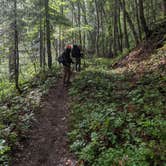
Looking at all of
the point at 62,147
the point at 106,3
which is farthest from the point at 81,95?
the point at 106,3

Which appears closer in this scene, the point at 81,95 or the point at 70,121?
the point at 70,121

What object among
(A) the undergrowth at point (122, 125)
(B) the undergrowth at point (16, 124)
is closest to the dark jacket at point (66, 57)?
(B) the undergrowth at point (16, 124)

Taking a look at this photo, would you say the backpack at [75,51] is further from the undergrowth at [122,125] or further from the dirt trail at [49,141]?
the dirt trail at [49,141]

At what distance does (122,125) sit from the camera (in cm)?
664

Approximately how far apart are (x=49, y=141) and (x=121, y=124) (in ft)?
7.36

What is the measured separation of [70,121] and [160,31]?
37.9 ft

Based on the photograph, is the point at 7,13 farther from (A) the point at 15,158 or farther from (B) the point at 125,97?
(A) the point at 15,158

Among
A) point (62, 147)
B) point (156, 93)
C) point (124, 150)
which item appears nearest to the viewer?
point (124, 150)

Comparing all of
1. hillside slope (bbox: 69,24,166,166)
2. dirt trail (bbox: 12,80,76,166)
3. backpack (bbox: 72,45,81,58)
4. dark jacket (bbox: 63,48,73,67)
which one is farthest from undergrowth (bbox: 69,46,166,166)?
backpack (bbox: 72,45,81,58)

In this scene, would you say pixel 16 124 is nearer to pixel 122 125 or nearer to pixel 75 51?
pixel 122 125

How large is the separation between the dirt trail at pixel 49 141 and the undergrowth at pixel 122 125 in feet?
1.00

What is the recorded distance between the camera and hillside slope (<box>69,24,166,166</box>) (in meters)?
5.20

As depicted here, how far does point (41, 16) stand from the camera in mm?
18375

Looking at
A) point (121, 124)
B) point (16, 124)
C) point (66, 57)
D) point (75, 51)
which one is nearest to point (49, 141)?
point (16, 124)
